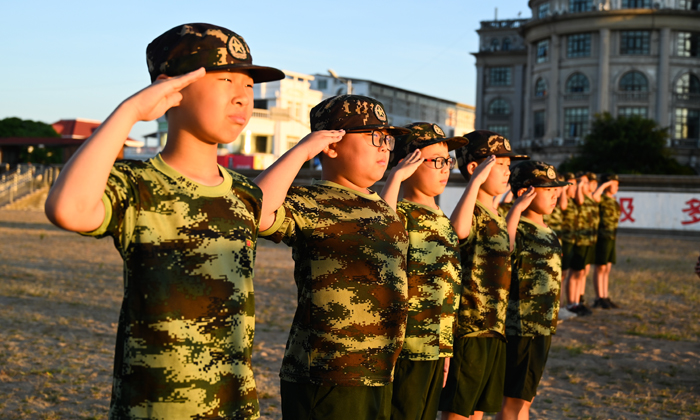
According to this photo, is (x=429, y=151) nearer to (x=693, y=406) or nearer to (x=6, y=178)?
(x=693, y=406)

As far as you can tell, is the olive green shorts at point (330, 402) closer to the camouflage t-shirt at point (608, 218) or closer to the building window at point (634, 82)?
the camouflage t-shirt at point (608, 218)

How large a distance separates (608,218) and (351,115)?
948 cm

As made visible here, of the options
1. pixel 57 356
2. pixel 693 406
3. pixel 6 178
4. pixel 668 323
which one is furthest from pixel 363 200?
pixel 6 178

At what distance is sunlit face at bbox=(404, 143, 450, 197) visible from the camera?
3.89 metres

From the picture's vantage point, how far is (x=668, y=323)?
997 cm

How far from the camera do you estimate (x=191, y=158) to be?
2359 mm

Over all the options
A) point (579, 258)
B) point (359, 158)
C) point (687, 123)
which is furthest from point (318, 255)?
point (687, 123)

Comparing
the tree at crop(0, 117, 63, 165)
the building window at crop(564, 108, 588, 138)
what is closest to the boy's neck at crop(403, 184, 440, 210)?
the building window at crop(564, 108, 588, 138)

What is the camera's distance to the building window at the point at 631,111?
58188 millimetres

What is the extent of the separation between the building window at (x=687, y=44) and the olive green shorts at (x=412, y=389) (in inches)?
2441

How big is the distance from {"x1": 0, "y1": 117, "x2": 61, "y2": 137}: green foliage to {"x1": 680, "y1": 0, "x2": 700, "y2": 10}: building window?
198 feet

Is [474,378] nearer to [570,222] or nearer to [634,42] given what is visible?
[570,222]

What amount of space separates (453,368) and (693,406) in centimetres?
321

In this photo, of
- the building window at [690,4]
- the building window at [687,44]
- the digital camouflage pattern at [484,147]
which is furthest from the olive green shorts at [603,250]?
the building window at [690,4]
